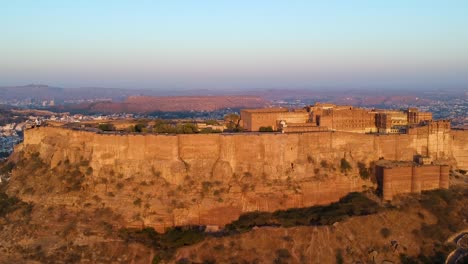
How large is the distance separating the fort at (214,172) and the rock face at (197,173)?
5cm

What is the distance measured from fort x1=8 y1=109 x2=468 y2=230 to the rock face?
46 mm

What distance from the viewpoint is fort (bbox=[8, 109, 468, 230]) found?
23.4 meters

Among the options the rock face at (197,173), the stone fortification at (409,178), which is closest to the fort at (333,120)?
the rock face at (197,173)

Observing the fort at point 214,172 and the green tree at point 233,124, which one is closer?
the fort at point 214,172

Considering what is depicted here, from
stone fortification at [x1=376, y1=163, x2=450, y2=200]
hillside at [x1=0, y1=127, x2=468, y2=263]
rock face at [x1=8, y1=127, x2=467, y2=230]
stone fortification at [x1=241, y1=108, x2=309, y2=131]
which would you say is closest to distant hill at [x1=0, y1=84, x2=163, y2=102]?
stone fortification at [x1=241, y1=108, x2=309, y2=131]

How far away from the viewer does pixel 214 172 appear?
24.5 meters

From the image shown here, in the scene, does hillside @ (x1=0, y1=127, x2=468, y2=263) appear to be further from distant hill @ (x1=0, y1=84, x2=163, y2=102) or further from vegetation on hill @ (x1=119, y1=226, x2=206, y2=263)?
distant hill @ (x1=0, y1=84, x2=163, y2=102)

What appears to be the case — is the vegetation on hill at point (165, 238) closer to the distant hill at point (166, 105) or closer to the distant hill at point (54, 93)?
the distant hill at point (166, 105)

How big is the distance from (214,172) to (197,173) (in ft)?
2.61

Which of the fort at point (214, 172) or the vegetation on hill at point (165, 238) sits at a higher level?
the fort at point (214, 172)

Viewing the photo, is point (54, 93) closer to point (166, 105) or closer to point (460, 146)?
point (166, 105)

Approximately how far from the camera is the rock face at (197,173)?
76.6ft

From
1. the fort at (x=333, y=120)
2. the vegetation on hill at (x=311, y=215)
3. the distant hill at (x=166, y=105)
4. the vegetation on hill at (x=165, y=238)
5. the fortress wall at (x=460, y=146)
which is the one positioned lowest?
the vegetation on hill at (x=165, y=238)

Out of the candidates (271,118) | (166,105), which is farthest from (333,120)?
(166,105)
